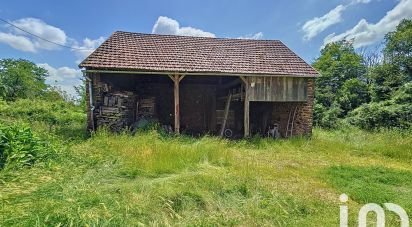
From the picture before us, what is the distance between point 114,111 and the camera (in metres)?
9.51

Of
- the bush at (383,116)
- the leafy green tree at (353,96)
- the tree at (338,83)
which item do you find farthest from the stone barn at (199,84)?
the leafy green tree at (353,96)

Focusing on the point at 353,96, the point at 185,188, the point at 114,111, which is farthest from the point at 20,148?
the point at 353,96

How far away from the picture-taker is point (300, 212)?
11.4 feet

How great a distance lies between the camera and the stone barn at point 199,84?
9531mm

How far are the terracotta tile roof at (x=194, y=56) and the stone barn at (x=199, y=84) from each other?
34mm

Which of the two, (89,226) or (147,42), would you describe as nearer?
(89,226)

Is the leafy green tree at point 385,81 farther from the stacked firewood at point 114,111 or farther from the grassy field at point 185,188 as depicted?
the stacked firewood at point 114,111

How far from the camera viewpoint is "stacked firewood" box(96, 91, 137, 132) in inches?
371

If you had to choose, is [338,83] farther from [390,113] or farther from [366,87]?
[390,113]

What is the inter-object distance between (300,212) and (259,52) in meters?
9.68

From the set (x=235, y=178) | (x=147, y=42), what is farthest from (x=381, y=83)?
(x=235, y=178)

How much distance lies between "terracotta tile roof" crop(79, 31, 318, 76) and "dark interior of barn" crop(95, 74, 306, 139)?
1.04 metres

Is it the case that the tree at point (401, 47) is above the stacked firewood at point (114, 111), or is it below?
above

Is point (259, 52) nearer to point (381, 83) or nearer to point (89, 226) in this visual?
point (381, 83)
